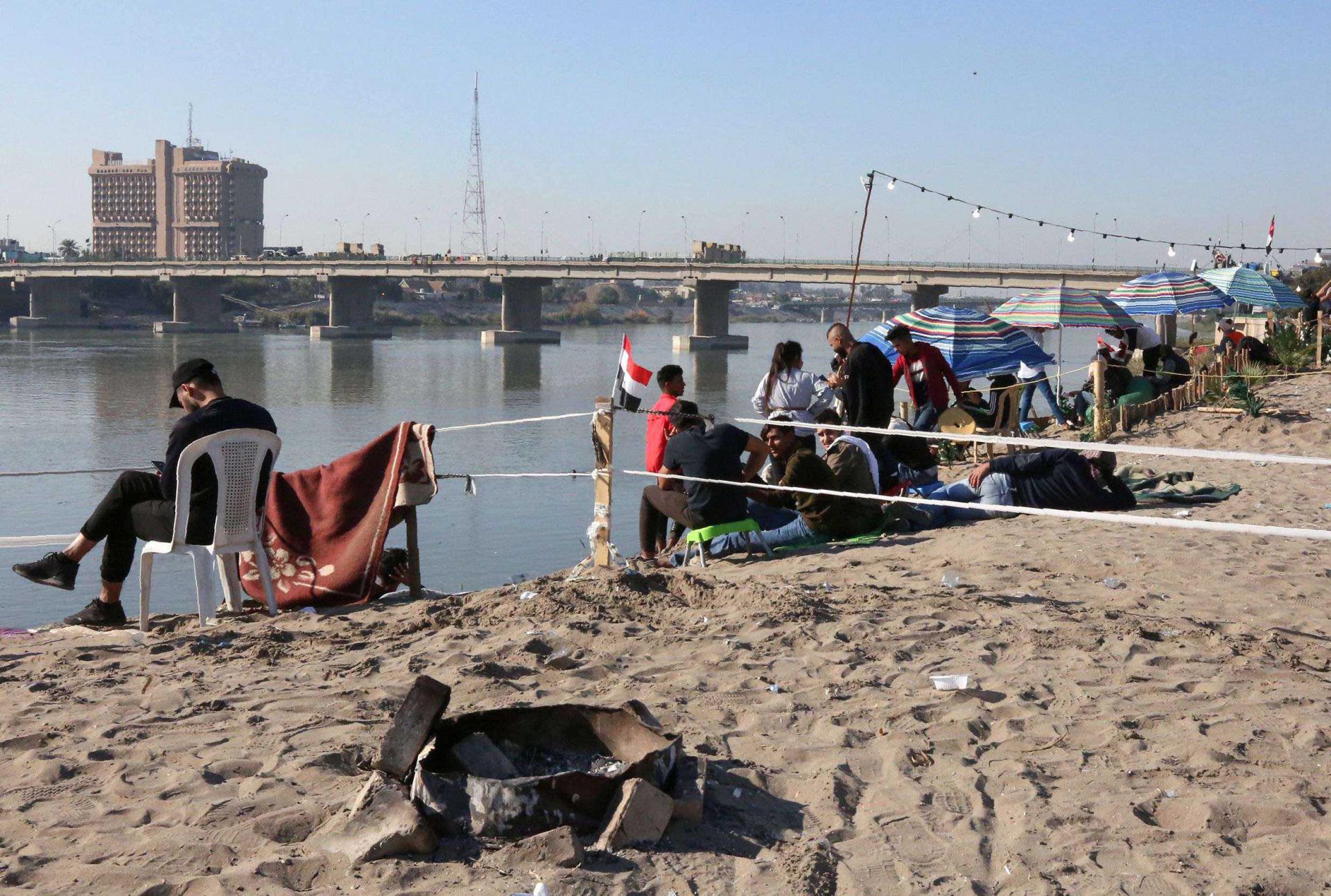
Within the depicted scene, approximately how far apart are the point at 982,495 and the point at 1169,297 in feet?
35.3

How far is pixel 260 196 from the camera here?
176m

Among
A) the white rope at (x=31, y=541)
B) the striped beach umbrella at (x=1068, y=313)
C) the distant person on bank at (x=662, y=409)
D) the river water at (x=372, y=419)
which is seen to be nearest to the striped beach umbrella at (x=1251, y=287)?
the striped beach umbrella at (x=1068, y=313)

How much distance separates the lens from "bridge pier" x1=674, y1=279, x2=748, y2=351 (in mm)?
73500

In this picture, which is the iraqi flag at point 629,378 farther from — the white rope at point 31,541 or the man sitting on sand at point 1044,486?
the white rope at point 31,541

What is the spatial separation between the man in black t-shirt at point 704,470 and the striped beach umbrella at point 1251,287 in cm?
1447

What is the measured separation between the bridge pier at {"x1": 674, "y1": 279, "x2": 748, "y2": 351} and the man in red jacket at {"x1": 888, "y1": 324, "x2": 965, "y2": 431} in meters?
61.0

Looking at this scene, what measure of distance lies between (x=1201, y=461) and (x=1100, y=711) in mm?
8116

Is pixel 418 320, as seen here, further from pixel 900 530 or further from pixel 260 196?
pixel 900 530

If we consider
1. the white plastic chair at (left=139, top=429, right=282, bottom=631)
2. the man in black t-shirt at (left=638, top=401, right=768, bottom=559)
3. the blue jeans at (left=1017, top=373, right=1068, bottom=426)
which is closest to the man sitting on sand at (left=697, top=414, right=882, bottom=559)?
the man in black t-shirt at (left=638, top=401, right=768, bottom=559)

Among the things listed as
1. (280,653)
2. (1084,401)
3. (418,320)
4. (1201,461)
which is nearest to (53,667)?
(280,653)

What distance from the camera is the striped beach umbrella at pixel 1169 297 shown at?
694 inches

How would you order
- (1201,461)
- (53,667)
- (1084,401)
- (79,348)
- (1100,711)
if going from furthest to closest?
1. (79,348)
2. (1084,401)
3. (1201,461)
4. (53,667)
5. (1100,711)

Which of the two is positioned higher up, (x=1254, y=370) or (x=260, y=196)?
(x=260, y=196)

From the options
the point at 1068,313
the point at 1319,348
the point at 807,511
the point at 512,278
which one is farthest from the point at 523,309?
the point at 807,511
